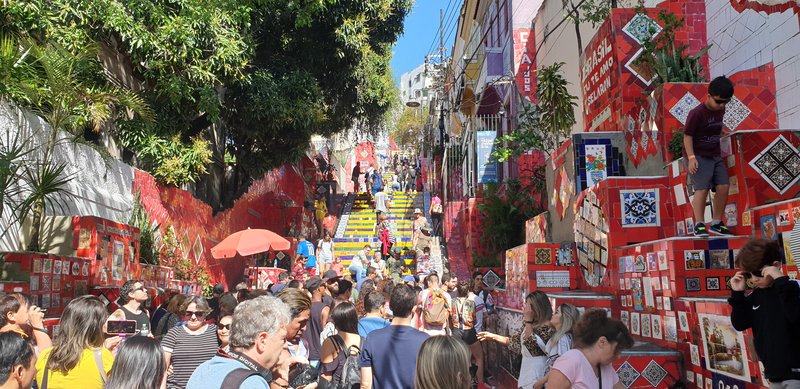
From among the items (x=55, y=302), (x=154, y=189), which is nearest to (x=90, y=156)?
(x=154, y=189)

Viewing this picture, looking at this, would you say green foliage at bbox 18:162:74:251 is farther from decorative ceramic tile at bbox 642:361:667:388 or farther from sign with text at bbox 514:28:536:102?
sign with text at bbox 514:28:536:102

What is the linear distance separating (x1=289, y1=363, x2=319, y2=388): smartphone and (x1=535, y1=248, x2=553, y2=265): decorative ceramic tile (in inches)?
193

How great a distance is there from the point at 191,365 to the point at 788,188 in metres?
5.47

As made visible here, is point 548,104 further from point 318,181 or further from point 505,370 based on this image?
point 318,181

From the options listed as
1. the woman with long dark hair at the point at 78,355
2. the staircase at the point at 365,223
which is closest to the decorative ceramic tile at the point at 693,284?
A: the woman with long dark hair at the point at 78,355

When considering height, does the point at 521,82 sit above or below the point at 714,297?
above

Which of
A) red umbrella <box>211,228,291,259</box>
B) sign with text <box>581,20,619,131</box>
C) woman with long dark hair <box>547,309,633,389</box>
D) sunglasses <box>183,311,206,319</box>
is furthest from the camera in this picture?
red umbrella <box>211,228,291,259</box>

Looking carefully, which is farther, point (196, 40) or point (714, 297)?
point (196, 40)

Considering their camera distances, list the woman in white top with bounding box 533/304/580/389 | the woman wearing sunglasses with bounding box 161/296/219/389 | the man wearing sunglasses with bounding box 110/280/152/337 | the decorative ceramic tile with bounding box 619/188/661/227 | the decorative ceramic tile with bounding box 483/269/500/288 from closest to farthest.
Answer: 1. the woman in white top with bounding box 533/304/580/389
2. the woman wearing sunglasses with bounding box 161/296/219/389
3. the man wearing sunglasses with bounding box 110/280/152/337
4. the decorative ceramic tile with bounding box 619/188/661/227
5. the decorative ceramic tile with bounding box 483/269/500/288

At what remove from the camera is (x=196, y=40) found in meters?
14.1

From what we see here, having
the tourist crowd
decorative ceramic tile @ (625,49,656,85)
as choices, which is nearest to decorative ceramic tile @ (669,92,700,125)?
decorative ceramic tile @ (625,49,656,85)

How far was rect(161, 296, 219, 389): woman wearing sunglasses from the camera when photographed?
5.88 meters

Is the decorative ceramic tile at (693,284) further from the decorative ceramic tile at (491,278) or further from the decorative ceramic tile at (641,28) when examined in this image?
the decorative ceramic tile at (491,278)

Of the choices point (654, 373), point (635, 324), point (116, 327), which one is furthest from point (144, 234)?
point (654, 373)
